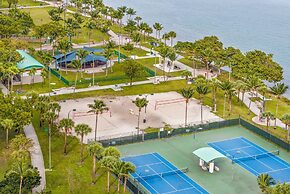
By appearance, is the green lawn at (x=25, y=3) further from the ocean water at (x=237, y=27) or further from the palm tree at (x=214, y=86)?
the palm tree at (x=214, y=86)

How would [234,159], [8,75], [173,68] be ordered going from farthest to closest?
[173,68]
[8,75]
[234,159]

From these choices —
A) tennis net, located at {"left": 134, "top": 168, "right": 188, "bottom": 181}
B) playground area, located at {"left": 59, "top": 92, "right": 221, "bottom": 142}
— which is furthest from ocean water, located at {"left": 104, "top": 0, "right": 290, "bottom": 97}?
tennis net, located at {"left": 134, "top": 168, "right": 188, "bottom": 181}

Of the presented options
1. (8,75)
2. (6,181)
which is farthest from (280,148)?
(8,75)

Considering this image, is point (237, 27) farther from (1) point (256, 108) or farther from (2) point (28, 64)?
(2) point (28, 64)

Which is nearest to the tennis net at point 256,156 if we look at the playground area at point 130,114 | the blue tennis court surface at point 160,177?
the blue tennis court surface at point 160,177

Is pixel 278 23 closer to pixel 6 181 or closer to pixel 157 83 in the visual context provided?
pixel 157 83

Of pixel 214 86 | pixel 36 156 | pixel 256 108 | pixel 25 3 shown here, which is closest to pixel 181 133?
pixel 214 86

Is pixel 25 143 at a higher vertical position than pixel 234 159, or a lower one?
higher
